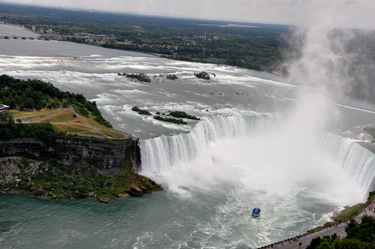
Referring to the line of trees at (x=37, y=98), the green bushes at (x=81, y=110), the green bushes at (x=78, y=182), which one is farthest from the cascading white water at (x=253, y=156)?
the green bushes at (x=81, y=110)

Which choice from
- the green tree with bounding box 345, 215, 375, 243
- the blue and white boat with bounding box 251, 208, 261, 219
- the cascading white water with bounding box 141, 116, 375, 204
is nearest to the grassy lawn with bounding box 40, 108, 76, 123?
the cascading white water with bounding box 141, 116, 375, 204

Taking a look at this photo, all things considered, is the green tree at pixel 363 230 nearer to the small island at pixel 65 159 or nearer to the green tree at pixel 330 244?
the green tree at pixel 330 244

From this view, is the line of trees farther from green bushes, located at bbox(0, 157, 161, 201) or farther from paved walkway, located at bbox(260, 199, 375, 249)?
paved walkway, located at bbox(260, 199, 375, 249)

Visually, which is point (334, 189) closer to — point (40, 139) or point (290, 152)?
point (290, 152)

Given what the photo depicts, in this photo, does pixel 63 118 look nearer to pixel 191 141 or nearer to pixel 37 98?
pixel 37 98

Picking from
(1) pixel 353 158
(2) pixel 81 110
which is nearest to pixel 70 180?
(2) pixel 81 110

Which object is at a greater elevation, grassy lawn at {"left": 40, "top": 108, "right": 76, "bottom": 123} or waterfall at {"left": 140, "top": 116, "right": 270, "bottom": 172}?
grassy lawn at {"left": 40, "top": 108, "right": 76, "bottom": 123}
